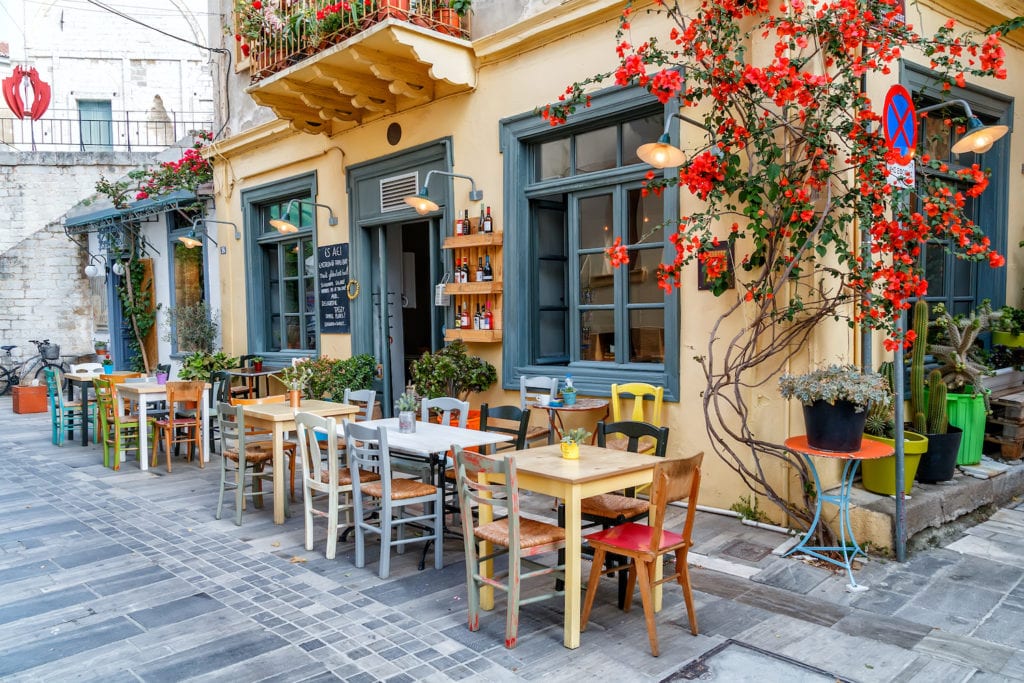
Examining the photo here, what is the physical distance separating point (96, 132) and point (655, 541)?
22.7 meters

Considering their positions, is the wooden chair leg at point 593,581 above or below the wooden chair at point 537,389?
below

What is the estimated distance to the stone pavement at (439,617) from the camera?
10.7ft

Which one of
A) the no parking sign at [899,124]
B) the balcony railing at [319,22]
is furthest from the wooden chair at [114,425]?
the no parking sign at [899,124]

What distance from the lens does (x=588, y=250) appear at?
21.5ft

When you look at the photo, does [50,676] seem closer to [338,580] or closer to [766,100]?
[338,580]

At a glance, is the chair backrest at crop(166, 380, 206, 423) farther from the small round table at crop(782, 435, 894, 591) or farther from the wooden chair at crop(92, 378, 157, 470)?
the small round table at crop(782, 435, 894, 591)

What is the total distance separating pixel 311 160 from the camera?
9.53 m

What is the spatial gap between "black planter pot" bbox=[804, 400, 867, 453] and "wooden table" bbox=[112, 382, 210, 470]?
20.7ft

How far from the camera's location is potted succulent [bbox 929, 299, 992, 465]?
5.27 m

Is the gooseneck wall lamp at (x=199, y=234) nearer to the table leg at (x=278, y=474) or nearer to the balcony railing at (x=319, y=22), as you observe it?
the balcony railing at (x=319, y=22)

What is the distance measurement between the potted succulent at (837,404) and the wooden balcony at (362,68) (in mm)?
4610

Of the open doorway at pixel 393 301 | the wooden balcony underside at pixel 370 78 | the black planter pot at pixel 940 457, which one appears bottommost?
the black planter pot at pixel 940 457

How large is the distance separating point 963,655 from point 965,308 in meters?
4.13

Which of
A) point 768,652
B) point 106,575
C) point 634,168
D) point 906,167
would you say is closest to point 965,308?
point 906,167
